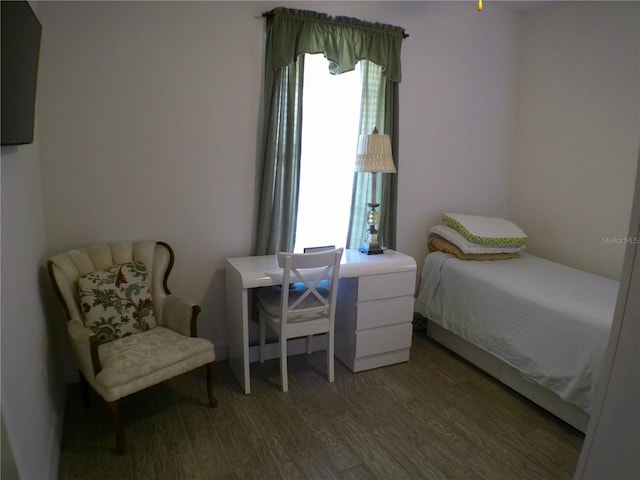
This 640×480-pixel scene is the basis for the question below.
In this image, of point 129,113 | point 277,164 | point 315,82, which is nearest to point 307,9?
point 315,82

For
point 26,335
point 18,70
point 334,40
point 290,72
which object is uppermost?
point 334,40

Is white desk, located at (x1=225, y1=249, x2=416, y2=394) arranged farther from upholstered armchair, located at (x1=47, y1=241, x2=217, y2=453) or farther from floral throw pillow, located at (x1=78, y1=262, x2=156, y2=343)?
floral throw pillow, located at (x1=78, y1=262, x2=156, y2=343)

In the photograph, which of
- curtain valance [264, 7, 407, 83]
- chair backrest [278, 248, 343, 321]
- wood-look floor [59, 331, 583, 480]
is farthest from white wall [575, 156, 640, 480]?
curtain valance [264, 7, 407, 83]

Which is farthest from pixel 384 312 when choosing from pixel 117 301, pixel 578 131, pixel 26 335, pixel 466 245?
pixel 578 131

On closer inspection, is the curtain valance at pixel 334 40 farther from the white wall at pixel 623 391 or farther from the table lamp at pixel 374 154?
the white wall at pixel 623 391

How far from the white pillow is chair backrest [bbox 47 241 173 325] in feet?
6.93

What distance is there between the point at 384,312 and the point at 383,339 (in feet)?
0.65

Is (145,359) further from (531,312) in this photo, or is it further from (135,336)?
(531,312)

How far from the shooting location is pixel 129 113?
8.25ft

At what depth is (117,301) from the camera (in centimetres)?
235

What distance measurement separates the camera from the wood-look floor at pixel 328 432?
1999mm

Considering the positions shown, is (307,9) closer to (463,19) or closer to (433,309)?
(463,19)

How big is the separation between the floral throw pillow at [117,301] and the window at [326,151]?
3.63 ft

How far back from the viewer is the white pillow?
125 inches
